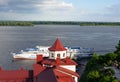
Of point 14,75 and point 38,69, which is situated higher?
point 38,69

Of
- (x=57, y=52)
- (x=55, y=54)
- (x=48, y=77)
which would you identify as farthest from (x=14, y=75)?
(x=48, y=77)

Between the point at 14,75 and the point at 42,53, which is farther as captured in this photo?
the point at 42,53

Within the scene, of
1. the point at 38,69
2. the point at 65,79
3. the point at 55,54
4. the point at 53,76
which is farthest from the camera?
the point at 55,54

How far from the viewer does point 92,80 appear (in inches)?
1240

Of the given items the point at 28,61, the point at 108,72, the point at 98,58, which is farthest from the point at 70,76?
the point at 28,61

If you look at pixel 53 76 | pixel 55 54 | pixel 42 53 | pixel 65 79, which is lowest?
pixel 42 53

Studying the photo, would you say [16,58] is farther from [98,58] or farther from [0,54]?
[98,58]

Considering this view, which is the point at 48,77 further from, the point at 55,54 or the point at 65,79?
the point at 55,54

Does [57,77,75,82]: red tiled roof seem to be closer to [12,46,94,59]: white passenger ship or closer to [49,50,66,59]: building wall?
[49,50,66,59]: building wall

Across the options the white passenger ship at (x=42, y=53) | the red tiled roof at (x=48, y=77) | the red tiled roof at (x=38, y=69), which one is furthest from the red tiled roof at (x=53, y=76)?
the white passenger ship at (x=42, y=53)

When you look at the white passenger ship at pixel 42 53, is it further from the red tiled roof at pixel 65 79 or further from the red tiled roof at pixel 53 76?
the red tiled roof at pixel 65 79

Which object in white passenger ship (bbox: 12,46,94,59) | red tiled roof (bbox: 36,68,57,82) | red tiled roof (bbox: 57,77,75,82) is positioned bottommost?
white passenger ship (bbox: 12,46,94,59)

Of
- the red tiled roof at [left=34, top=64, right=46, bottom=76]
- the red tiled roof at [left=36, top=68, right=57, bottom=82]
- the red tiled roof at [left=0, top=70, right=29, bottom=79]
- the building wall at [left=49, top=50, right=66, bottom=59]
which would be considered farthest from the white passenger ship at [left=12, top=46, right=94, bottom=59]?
the red tiled roof at [left=36, top=68, right=57, bottom=82]

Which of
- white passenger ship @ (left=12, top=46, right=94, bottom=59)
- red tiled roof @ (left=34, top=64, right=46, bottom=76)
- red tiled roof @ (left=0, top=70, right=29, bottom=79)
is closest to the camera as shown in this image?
red tiled roof @ (left=34, top=64, right=46, bottom=76)
